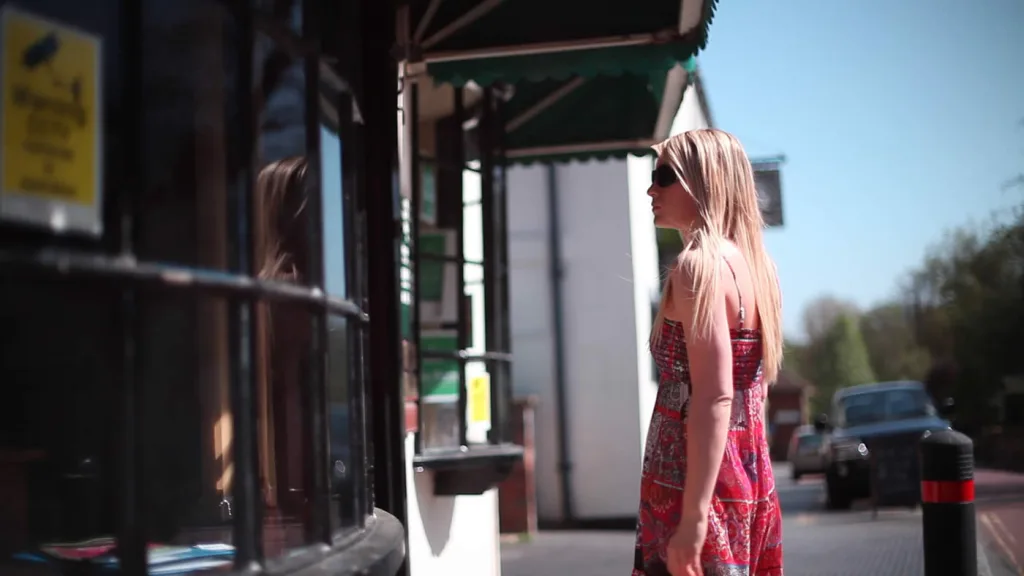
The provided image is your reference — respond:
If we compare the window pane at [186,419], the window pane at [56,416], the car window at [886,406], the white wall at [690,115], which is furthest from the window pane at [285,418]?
the white wall at [690,115]

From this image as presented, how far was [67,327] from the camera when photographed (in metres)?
2.65

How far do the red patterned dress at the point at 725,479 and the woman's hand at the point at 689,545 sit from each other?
6 centimetres

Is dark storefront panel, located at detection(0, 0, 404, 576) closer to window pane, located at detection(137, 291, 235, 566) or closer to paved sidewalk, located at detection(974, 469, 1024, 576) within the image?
window pane, located at detection(137, 291, 235, 566)

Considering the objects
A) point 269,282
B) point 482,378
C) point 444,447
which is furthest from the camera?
point 482,378

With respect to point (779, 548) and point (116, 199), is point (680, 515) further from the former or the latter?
point (116, 199)

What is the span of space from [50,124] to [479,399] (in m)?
4.57

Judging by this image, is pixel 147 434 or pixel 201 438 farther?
pixel 201 438

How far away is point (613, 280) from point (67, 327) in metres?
11.6

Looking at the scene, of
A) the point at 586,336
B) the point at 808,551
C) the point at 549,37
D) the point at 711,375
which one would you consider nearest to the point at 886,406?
the point at 586,336

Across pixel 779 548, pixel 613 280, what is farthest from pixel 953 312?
pixel 779 548

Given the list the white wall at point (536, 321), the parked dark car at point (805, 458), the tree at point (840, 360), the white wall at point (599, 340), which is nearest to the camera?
the white wall at point (599, 340)

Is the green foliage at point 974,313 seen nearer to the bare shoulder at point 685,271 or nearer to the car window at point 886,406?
the car window at point 886,406

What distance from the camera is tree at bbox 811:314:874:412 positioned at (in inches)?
4072

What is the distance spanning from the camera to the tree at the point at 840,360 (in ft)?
339
